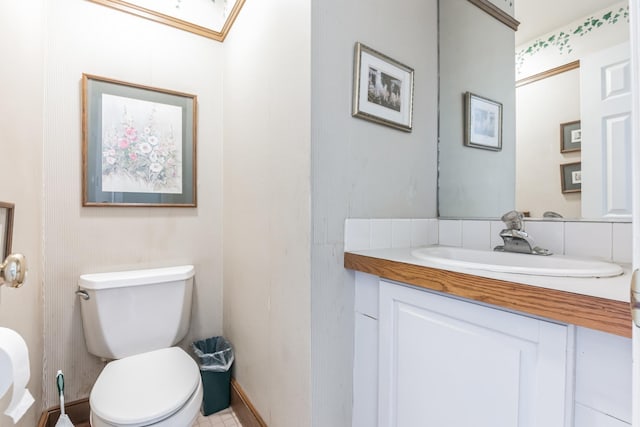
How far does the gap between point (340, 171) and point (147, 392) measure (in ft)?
3.43

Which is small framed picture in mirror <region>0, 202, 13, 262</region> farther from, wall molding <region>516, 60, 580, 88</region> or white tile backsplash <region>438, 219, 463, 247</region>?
wall molding <region>516, 60, 580, 88</region>

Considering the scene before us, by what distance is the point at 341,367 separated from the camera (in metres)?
1.07

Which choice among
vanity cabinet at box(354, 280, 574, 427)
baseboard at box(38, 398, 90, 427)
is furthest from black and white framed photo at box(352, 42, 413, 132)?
baseboard at box(38, 398, 90, 427)

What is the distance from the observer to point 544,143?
109cm

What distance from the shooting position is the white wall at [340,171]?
1004mm

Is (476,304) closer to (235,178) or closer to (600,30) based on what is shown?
(600,30)

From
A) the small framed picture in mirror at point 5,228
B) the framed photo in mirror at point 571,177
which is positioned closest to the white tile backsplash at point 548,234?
the framed photo in mirror at point 571,177

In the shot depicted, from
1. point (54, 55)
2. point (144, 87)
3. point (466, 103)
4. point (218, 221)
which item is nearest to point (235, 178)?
point (218, 221)

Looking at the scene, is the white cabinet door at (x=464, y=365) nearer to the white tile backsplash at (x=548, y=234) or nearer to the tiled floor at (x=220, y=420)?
the white tile backsplash at (x=548, y=234)

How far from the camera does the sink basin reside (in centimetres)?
68

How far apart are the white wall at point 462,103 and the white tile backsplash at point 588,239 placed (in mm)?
217

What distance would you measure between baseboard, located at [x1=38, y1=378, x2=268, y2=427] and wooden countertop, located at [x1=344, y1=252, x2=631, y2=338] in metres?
1.00

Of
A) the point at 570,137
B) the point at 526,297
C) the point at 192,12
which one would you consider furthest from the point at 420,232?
the point at 192,12

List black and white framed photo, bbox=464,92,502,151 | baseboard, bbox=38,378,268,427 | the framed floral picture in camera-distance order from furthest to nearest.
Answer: the framed floral picture
baseboard, bbox=38,378,268,427
black and white framed photo, bbox=464,92,502,151
